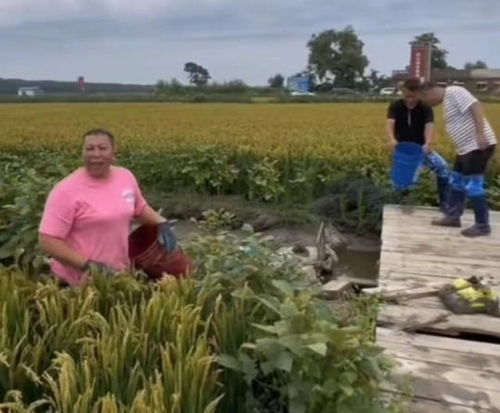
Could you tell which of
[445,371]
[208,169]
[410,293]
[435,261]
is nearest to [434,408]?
[445,371]

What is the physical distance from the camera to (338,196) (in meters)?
9.38

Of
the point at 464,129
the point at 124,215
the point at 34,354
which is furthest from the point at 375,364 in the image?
the point at 464,129

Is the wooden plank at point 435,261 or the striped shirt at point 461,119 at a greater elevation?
the striped shirt at point 461,119

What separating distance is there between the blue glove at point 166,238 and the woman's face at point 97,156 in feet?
1.24

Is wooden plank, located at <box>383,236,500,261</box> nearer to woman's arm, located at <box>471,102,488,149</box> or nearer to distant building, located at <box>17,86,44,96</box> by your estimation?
woman's arm, located at <box>471,102,488,149</box>

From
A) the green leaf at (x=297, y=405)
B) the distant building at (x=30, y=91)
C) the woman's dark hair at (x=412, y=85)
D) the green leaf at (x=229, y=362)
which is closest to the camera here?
the green leaf at (x=297, y=405)

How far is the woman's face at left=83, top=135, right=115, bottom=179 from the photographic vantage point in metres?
3.42

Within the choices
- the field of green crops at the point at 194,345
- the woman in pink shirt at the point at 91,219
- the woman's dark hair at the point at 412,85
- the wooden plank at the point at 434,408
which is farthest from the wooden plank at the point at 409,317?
the woman's dark hair at the point at 412,85

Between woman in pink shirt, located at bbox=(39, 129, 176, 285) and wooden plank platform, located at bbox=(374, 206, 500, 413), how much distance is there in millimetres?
1314

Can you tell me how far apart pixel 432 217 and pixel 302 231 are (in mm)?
1988

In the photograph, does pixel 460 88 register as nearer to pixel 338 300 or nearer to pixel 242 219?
pixel 338 300

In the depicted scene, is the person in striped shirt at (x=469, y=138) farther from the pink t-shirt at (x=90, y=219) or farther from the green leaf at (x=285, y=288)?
the green leaf at (x=285, y=288)

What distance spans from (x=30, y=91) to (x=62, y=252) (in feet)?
180

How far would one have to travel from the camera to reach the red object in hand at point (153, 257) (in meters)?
3.28
